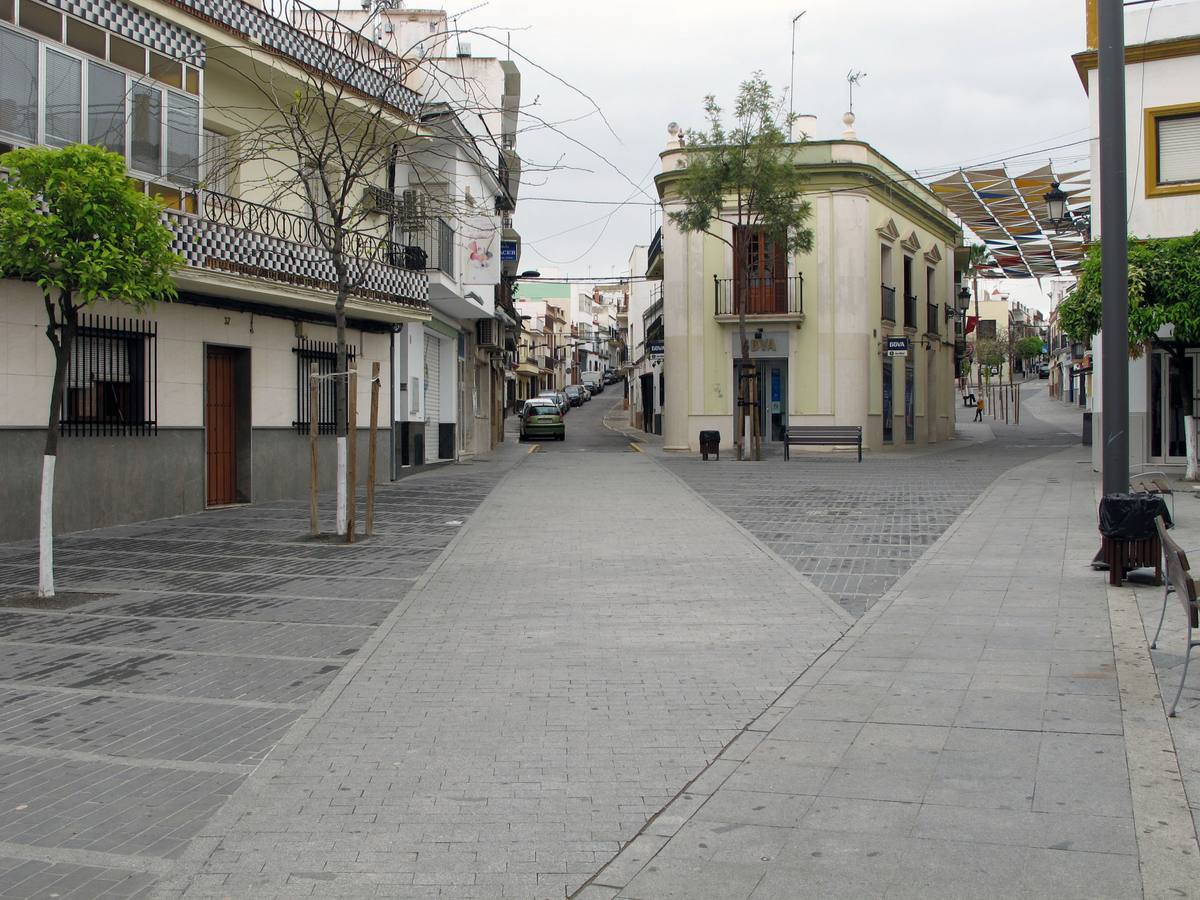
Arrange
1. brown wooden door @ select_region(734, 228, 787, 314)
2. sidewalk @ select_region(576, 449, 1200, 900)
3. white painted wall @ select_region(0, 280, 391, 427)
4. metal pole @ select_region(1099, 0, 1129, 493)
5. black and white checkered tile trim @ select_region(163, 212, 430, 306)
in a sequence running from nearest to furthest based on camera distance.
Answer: sidewalk @ select_region(576, 449, 1200, 900) → metal pole @ select_region(1099, 0, 1129, 493) → white painted wall @ select_region(0, 280, 391, 427) → black and white checkered tile trim @ select_region(163, 212, 430, 306) → brown wooden door @ select_region(734, 228, 787, 314)

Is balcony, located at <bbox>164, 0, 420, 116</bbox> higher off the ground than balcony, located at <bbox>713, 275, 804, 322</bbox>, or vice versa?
balcony, located at <bbox>164, 0, 420, 116</bbox>

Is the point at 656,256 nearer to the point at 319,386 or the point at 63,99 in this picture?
the point at 319,386

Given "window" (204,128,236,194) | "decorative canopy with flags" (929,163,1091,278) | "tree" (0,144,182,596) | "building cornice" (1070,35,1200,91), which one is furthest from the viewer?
"decorative canopy with flags" (929,163,1091,278)

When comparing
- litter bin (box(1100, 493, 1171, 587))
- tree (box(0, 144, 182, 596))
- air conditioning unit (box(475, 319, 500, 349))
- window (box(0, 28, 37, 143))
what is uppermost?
window (box(0, 28, 37, 143))

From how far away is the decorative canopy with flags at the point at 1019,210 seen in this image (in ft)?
82.6

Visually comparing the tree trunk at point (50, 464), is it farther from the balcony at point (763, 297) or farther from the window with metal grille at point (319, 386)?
the balcony at point (763, 297)

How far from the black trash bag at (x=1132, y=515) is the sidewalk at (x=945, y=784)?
1.36 metres

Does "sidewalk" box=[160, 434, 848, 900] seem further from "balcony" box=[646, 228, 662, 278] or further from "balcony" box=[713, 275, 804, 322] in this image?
"balcony" box=[646, 228, 662, 278]

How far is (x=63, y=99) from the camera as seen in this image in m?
12.7

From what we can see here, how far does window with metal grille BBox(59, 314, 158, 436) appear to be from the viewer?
44.9 ft

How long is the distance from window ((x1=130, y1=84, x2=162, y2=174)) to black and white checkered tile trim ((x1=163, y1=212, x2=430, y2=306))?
0.70 m

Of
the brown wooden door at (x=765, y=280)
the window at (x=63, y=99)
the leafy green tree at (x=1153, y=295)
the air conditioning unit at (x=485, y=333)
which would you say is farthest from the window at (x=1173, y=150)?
the air conditioning unit at (x=485, y=333)

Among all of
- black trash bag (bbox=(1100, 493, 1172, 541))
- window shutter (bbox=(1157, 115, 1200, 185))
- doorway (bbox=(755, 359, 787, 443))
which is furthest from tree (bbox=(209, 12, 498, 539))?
doorway (bbox=(755, 359, 787, 443))

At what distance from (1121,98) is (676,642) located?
19.5ft
